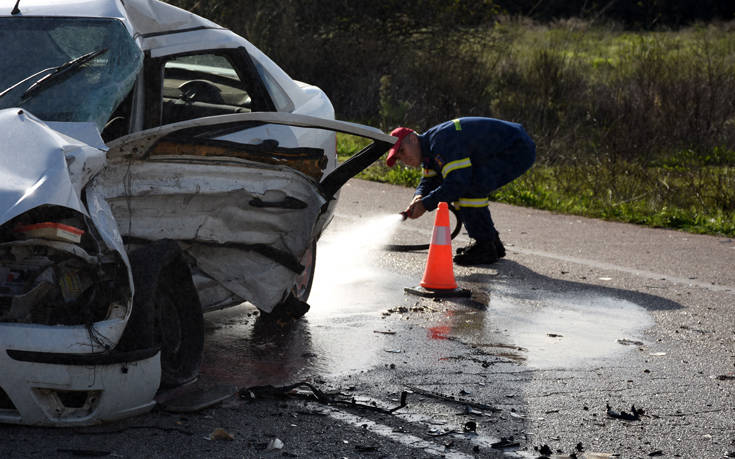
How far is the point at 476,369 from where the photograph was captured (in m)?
5.40

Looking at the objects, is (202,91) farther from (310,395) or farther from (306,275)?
(310,395)

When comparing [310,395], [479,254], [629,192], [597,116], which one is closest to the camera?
[310,395]

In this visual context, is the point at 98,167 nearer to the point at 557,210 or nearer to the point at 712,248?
the point at 712,248

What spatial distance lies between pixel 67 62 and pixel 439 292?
3.27 metres

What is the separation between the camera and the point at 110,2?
541 centimetres

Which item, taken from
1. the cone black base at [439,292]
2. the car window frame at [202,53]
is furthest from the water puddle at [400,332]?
the car window frame at [202,53]

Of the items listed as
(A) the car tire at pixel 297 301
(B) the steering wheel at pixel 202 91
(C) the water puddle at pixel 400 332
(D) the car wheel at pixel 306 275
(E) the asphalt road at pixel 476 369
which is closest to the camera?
(E) the asphalt road at pixel 476 369

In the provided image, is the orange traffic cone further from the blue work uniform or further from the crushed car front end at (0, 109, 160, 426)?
the crushed car front end at (0, 109, 160, 426)

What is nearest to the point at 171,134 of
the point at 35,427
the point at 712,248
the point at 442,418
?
the point at 35,427

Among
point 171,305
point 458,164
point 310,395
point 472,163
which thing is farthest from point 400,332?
point 472,163

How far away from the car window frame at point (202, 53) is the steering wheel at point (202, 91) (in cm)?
18

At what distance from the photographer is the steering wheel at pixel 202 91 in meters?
6.16

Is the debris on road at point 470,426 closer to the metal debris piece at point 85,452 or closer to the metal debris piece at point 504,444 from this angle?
the metal debris piece at point 504,444

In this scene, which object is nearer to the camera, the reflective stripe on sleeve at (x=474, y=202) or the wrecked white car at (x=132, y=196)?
the wrecked white car at (x=132, y=196)
